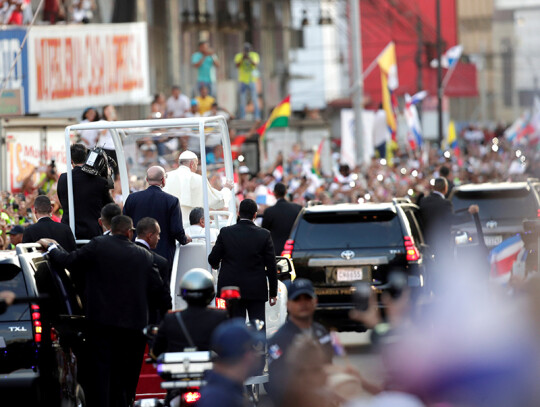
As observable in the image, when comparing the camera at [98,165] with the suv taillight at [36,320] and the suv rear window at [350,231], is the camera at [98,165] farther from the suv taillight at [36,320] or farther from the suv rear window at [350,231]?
the suv rear window at [350,231]

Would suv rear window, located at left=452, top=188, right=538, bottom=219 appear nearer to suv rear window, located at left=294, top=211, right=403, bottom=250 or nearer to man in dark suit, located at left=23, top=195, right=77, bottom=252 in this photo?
suv rear window, located at left=294, top=211, right=403, bottom=250

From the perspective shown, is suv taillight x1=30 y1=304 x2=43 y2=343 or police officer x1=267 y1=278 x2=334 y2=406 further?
suv taillight x1=30 y1=304 x2=43 y2=343

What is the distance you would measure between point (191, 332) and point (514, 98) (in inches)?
4704

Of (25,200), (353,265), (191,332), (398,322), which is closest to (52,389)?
(191,332)

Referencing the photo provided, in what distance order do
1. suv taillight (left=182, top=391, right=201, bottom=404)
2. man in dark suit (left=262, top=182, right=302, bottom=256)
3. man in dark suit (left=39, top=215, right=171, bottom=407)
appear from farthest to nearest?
man in dark suit (left=262, top=182, right=302, bottom=256) < man in dark suit (left=39, top=215, right=171, bottom=407) < suv taillight (left=182, top=391, right=201, bottom=404)

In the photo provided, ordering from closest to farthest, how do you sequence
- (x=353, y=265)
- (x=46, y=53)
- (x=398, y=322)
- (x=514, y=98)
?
(x=398, y=322) < (x=353, y=265) < (x=46, y=53) < (x=514, y=98)

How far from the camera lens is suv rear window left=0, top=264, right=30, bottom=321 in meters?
10.2

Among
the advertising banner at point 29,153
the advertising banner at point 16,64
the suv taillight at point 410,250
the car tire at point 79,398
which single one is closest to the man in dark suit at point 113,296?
the car tire at point 79,398

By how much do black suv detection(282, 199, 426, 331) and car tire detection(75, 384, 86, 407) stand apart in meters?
5.74

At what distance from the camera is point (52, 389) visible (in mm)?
10195

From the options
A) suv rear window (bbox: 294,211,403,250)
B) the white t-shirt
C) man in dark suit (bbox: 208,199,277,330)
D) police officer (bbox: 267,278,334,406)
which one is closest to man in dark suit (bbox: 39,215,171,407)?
man in dark suit (bbox: 208,199,277,330)

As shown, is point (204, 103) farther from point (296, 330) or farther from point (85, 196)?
point (296, 330)

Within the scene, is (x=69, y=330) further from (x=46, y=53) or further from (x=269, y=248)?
(x=46, y=53)

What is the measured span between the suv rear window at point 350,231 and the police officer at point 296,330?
7.75 m
